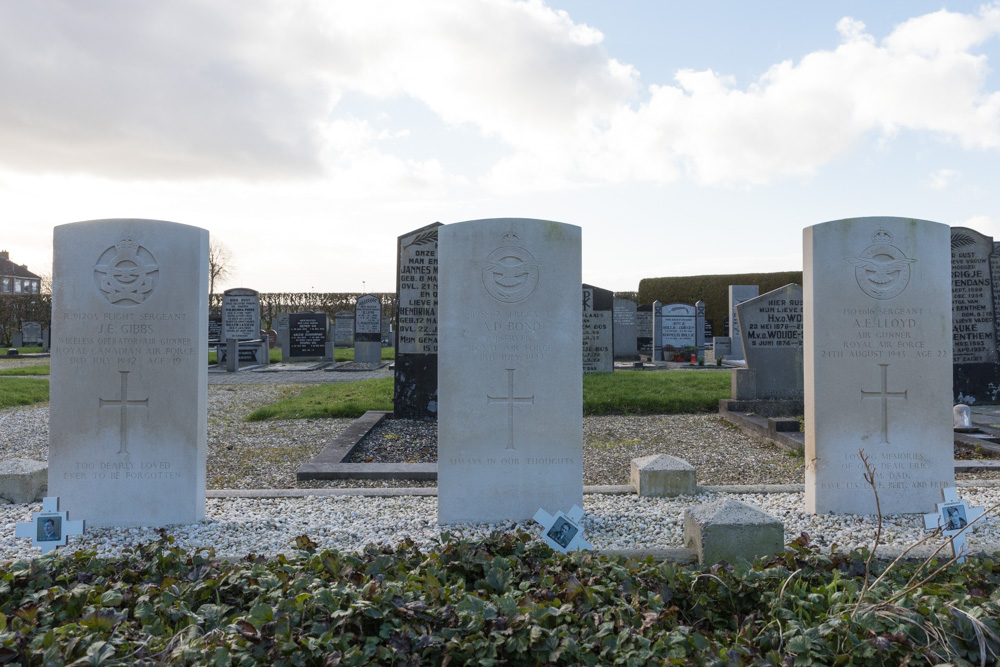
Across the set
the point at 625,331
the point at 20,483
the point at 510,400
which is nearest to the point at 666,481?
the point at 510,400

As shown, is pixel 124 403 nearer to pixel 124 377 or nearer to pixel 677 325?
pixel 124 377

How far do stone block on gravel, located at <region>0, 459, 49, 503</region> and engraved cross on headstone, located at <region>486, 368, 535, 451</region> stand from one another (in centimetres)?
334

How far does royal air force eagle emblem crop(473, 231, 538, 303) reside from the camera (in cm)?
431

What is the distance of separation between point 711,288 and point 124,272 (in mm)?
31487

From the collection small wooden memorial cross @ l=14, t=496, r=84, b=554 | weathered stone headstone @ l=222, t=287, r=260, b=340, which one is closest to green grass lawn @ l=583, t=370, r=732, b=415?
small wooden memorial cross @ l=14, t=496, r=84, b=554

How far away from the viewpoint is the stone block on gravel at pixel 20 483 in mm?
4695

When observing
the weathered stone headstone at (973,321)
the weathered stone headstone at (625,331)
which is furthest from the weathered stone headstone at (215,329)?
the weathered stone headstone at (973,321)

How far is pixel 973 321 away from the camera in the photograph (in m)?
9.88

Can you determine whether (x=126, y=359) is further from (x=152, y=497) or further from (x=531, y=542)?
(x=531, y=542)

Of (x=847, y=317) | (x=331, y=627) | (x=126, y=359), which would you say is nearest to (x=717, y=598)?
(x=331, y=627)

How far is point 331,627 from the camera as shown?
7.40ft

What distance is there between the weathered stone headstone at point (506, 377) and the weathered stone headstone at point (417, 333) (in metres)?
4.74

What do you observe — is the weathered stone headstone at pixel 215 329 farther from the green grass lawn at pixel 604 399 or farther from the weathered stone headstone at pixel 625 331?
the weathered stone headstone at pixel 625 331

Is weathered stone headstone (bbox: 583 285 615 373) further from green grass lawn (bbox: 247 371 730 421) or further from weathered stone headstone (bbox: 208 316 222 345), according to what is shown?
weathered stone headstone (bbox: 208 316 222 345)
